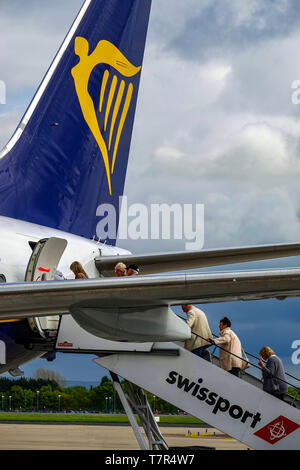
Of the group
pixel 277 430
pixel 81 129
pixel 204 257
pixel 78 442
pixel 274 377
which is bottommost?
pixel 78 442

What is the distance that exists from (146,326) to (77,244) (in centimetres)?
461

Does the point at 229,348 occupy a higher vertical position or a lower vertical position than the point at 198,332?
lower

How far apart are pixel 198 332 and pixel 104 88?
564cm

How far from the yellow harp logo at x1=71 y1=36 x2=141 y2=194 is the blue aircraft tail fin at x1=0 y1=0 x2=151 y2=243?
0.06 feet

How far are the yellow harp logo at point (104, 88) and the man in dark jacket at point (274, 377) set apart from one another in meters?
5.41

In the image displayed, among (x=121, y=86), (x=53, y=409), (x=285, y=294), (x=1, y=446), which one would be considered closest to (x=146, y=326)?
(x=285, y=294)

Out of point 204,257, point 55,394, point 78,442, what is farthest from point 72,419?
point 204,257

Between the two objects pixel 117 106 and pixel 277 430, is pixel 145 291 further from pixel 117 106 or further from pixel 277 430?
pixel 117 106

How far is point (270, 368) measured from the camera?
36.3 ft

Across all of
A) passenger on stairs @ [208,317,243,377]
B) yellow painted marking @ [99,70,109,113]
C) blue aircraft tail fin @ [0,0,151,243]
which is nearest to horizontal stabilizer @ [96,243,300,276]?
passenger on stairs @ [208,317,243,377]

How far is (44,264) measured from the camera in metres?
10.0

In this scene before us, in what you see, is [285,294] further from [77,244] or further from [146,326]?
[77,244]

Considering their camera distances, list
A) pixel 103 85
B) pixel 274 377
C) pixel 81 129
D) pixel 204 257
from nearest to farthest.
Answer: pixel 274 377 < pixel 204 257 < pixel 81 129 < pixel 103 85

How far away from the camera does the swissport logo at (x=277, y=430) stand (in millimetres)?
9992
